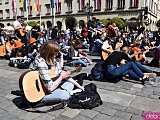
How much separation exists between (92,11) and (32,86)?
32.9 metres

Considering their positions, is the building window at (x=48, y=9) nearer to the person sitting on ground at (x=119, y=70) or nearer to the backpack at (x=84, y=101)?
the person sitting on ground at (x=119, y=70)

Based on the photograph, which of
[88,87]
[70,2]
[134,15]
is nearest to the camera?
[88,87]

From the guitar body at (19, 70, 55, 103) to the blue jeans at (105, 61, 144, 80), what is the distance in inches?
90.3

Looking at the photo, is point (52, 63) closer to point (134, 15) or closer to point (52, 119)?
point (52, 119)

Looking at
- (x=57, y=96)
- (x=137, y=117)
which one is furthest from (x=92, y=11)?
(x=137, y=117)

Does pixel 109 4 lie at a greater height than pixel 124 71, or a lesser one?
greater

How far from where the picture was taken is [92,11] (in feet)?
117

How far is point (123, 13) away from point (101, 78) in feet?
96.8

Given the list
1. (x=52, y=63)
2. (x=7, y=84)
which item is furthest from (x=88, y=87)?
(x=7, y=84)

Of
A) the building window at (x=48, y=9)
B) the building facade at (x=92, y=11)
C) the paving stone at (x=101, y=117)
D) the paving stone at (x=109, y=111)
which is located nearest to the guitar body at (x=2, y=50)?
the paving stone at (x=109, y=111)

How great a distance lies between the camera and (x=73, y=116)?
12.1 ft

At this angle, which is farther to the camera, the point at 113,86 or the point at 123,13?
the point at 123,13

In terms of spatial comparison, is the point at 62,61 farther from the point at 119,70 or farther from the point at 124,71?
the point at 124,71

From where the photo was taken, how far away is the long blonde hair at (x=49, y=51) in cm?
381
